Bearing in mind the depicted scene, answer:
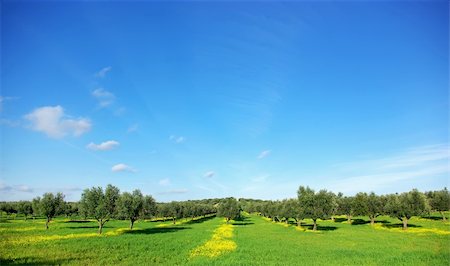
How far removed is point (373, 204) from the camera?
93.6m

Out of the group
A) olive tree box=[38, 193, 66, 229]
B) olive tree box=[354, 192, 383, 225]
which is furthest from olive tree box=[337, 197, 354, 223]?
olive tree box=[38, 193, 66, 229]

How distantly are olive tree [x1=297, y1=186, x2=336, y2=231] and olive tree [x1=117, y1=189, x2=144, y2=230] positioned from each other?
139ft

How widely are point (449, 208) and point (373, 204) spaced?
92.4 feet

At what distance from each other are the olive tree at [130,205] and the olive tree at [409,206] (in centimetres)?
6179

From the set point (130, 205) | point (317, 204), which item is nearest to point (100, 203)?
point (130, 205)

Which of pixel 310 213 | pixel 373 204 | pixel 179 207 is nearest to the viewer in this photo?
pixel 310 213

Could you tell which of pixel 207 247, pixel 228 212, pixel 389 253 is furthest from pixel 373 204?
pixel 207 247

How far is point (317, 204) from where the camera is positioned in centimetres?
7994

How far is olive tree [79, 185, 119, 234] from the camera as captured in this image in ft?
222

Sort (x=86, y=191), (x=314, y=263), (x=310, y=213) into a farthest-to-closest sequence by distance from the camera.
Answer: (x=310, y=213) < (x=86, y=191) < (x=314, y=263)

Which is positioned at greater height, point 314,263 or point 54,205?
point 54,205

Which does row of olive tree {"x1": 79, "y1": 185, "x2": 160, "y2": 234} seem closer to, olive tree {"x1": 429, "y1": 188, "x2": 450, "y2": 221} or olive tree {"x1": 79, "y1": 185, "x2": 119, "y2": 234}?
olive tree {"x1": 79, "y1": 185, "x2": 119, "y2": 234}

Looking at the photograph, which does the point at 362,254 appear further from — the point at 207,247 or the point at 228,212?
the point at 228,212

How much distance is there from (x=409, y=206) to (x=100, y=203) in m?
71.9
